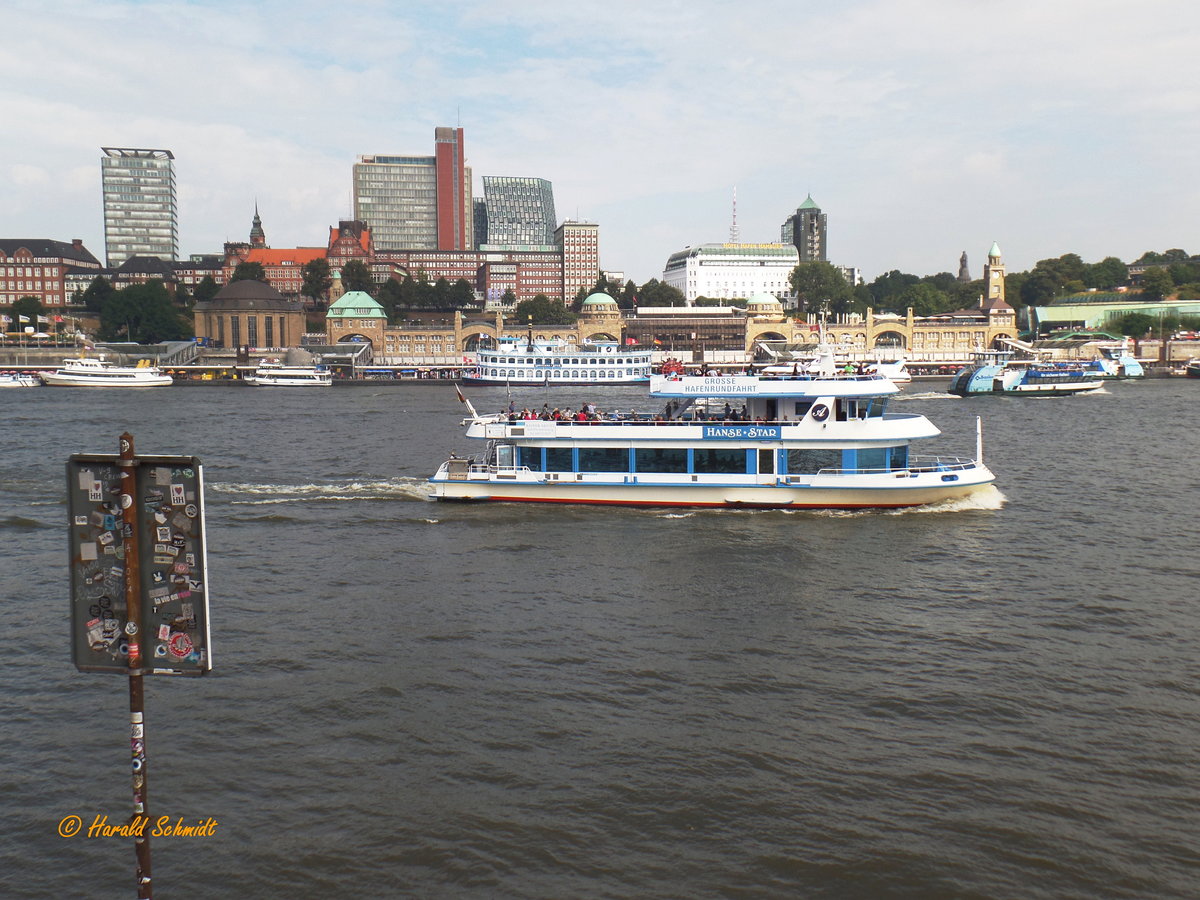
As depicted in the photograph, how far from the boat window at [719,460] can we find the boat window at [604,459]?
8.44 feet

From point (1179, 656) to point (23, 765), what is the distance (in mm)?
21831

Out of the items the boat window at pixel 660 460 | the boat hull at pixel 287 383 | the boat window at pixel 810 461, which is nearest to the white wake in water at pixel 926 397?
the boat window at pixel 810 461

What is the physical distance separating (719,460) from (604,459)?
13.7 feet

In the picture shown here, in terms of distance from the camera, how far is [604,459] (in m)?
35.9

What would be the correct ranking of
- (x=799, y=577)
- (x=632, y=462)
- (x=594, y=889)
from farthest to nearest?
1. (x=632, y=462)
2. (x=799, y=577)
3. (x=594, y=889)

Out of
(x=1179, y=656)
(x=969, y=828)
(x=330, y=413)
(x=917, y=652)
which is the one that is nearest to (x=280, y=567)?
(x=917, y=652)

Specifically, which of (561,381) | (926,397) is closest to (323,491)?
(926,397)

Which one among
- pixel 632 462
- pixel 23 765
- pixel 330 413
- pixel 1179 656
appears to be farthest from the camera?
pixel 330 413

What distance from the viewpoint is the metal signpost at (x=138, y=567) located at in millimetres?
7457

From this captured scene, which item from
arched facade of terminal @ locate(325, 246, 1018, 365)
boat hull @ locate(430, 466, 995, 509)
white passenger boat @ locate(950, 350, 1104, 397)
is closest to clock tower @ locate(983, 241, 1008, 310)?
arched facade of terminal @ locate(325, 246, 1018, 365)

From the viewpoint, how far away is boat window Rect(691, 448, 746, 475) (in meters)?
35.2

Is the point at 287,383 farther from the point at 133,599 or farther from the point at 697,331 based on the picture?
the point at 133,599

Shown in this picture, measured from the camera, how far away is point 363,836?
13625mm

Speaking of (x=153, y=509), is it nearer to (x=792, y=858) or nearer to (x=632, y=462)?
(x=792, y=858)
